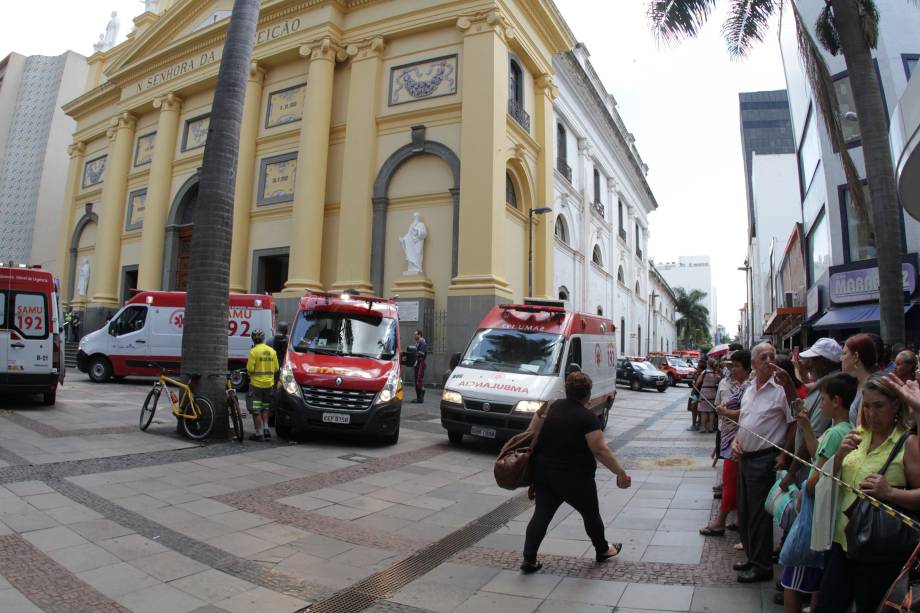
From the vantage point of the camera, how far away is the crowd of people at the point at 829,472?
2.64m

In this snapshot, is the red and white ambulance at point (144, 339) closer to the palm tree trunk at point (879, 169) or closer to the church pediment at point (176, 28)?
the church pediment at point (176, 28)

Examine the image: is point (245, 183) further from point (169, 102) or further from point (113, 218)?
point (113, 218)

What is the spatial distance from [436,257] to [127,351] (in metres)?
10.4

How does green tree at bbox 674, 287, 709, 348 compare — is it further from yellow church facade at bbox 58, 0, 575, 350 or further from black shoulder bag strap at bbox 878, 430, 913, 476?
black shoulder bag strap at bbox 878, 430, 913, 476

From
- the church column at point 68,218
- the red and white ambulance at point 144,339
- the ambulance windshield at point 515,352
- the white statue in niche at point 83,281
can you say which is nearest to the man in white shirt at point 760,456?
the ambulance windshield at point 515,352

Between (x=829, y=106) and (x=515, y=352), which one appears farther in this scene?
(x=515, y=352)

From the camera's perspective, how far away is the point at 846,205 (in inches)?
705

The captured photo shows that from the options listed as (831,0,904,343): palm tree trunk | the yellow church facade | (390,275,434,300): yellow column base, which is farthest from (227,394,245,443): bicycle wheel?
(390,275,434,300): yellow column base

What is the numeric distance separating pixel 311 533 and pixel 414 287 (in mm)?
14831

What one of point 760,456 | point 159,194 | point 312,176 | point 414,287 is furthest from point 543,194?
point 760,456

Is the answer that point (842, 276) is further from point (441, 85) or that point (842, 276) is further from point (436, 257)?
point (441, 85)

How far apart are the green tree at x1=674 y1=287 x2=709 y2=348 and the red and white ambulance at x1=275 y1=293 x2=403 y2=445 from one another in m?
84.2

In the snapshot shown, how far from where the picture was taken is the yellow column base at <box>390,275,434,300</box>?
64.5 ft

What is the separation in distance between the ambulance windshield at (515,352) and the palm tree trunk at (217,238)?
4283 millimetres
